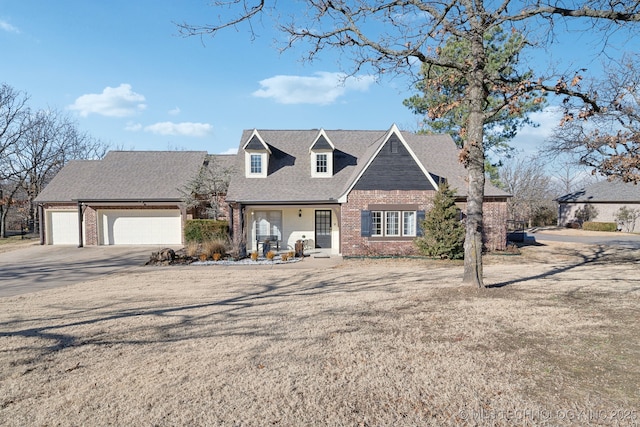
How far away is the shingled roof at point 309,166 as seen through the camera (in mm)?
17719

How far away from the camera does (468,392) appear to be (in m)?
3.95

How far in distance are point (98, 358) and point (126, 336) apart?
85 cm

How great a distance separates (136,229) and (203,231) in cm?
713

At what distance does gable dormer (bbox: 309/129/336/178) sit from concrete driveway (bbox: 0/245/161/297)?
31.6ft

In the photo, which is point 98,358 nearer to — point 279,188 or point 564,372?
point 564,372

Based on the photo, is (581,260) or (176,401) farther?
(581,260)

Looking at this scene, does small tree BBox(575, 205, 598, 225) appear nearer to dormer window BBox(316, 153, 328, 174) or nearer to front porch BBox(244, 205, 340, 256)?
front porch BBox(244, 205, 340, 256)

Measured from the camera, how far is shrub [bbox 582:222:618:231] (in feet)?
105

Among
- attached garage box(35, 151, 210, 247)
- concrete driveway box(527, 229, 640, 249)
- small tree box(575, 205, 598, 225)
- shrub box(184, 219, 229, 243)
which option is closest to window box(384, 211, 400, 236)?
shrub box(184, 219, 229, 243)

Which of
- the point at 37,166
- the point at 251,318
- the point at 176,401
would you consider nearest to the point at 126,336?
the point at 251,318

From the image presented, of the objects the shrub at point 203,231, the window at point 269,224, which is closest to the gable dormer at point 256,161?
the window at point 269,224

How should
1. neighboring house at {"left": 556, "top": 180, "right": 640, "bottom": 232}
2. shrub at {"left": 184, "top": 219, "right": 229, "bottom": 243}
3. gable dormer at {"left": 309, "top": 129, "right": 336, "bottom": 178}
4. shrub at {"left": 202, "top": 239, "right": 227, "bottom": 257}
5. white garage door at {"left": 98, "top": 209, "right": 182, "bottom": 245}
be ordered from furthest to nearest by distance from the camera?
neighboring house at {"left": 556, "top": 180, "right": 640, "bottom": 232} → white garage door at {"left": 98, "top": 209, "right": 182, "bottom": 245} → gable dormer at {"left": 309, "top": 129, "right": 336, "bottom": 178} → shrub at {"left": 184, "top": 219, "right": 229, "bottom": 243} → shrub at {"left": 202, "top": 239, "right": 227, "bottom": 257}

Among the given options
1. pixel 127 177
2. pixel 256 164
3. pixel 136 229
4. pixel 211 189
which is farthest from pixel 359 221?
pixel 127 177

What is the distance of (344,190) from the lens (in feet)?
57.2
